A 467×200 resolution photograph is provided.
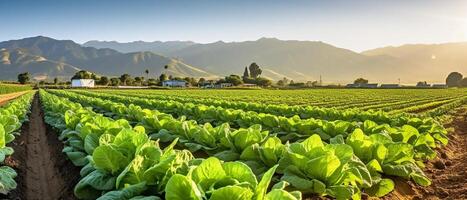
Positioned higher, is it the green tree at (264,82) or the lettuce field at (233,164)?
the lettuce field at (233,164)

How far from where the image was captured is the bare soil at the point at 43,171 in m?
6.05

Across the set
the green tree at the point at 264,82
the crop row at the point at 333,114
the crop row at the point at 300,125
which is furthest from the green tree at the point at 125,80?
the crop row at the point at 300,125

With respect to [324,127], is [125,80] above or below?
below

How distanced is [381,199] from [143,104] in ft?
53.2

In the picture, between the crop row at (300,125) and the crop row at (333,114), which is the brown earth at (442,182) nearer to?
the crop row at (300,125)

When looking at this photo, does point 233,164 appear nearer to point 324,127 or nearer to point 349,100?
point 324,127

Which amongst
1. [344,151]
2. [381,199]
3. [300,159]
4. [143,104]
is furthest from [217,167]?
[143,104]

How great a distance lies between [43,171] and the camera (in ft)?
25.8

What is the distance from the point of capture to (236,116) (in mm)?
11367

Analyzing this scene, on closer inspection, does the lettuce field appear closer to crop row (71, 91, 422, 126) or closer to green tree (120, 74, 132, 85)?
crop row (71, 91, 422, 126)

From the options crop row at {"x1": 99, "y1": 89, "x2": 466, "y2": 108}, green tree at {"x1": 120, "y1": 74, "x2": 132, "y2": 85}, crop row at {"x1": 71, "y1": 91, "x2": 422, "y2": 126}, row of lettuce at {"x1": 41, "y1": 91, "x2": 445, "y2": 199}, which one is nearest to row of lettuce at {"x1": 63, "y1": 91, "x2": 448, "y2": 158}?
row of lettuce at {"x1": 41, "y1": 91, "x2": 445, "y2": 199}

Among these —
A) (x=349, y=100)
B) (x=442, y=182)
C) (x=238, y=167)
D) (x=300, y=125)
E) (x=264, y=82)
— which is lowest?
(x=264, y=82)

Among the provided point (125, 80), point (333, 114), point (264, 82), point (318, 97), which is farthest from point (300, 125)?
point (125, 80)

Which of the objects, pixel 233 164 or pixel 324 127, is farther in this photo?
pixel 324 127
